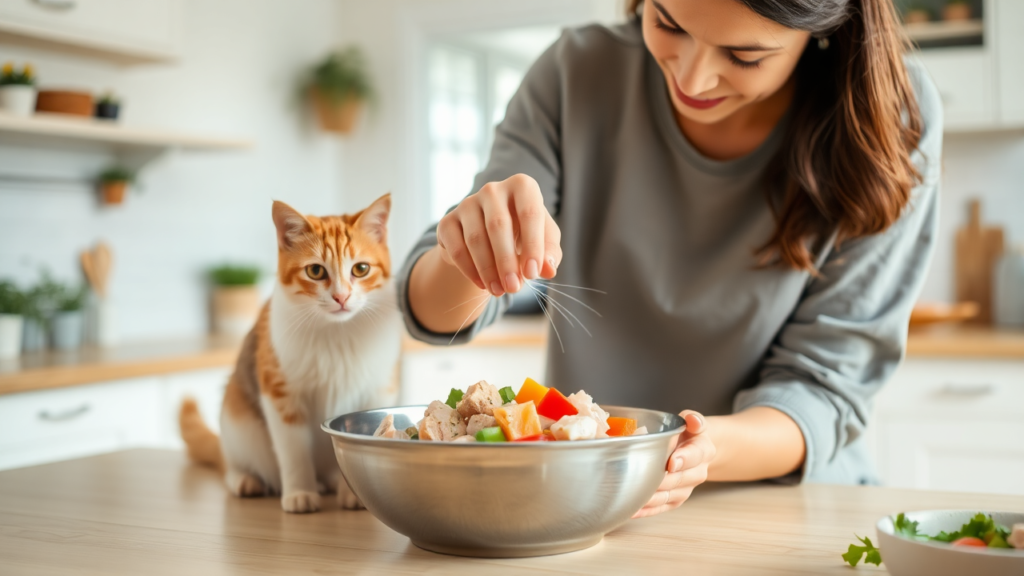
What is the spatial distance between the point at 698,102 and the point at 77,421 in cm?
180

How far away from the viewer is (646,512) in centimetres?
86

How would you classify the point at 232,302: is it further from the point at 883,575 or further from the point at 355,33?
the point at 883,575

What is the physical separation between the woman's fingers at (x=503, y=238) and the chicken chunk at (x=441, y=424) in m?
0.13

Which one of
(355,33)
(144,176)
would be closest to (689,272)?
(144,176)

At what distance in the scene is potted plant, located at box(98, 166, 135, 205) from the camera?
291 cm

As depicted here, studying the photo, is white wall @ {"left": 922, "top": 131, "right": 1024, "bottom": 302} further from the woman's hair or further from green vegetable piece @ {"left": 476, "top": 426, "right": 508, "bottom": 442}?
green vegetable piece @ {"left": 476, "top": 426, "right": 508, "bottom": 442}

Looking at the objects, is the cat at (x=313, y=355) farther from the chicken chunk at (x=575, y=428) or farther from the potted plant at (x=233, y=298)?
the potted plant at (x=233, y=298)

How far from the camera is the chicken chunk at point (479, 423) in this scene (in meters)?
0.75

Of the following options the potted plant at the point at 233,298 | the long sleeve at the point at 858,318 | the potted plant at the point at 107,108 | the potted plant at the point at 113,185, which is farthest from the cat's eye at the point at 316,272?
the potted plant at the point at 233,298

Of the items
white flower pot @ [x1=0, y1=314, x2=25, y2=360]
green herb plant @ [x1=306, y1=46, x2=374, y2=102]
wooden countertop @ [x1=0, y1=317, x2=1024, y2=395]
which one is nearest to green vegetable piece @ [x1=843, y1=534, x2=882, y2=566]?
wooden countertop @ [x1=0, y1=317, x2=1024, y2=395]

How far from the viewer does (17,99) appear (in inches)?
94.1

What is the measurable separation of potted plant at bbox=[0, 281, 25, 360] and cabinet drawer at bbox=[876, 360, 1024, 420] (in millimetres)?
2486

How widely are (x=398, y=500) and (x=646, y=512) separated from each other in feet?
0.88

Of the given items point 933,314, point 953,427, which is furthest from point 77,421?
point 933,314
